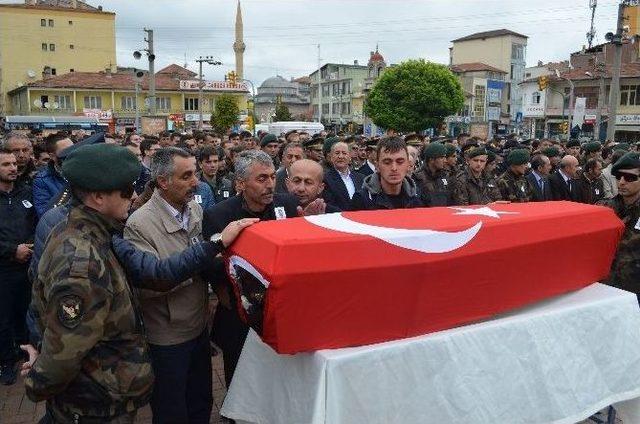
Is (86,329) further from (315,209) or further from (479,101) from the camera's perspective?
(479,101)

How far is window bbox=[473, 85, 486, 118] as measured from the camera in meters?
56.0

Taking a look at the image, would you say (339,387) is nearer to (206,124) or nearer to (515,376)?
(515,376)

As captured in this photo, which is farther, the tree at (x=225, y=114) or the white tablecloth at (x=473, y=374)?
the tree at (x=225, y=114)

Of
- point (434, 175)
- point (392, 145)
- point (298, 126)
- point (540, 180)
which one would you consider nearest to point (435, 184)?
point (434, 175)

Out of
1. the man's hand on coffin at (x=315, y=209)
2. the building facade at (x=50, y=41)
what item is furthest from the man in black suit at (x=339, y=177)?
the building facade at (x=50, y=41)

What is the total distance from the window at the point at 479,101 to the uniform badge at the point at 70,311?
57.9m

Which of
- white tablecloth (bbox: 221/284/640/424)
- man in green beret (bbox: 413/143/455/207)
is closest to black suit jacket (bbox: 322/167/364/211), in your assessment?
man in green beret (bbox: 413/143/455/207)

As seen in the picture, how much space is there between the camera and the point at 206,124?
54906 mm

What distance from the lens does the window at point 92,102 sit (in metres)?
50.4

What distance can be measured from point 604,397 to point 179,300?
7.35ft

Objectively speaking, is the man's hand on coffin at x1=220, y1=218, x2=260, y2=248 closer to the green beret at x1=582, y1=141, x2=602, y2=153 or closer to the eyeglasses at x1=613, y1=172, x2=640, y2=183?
the eyeglasses at x1=613, y1=172, x2=640, y2=183

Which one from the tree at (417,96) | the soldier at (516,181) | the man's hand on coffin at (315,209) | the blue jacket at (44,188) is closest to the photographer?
the man's hand on coffin at (315,209)

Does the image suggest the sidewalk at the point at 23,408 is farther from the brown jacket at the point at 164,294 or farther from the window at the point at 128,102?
the window at the point at 128,102

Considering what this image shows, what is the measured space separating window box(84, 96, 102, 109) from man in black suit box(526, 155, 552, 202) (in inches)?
2003
